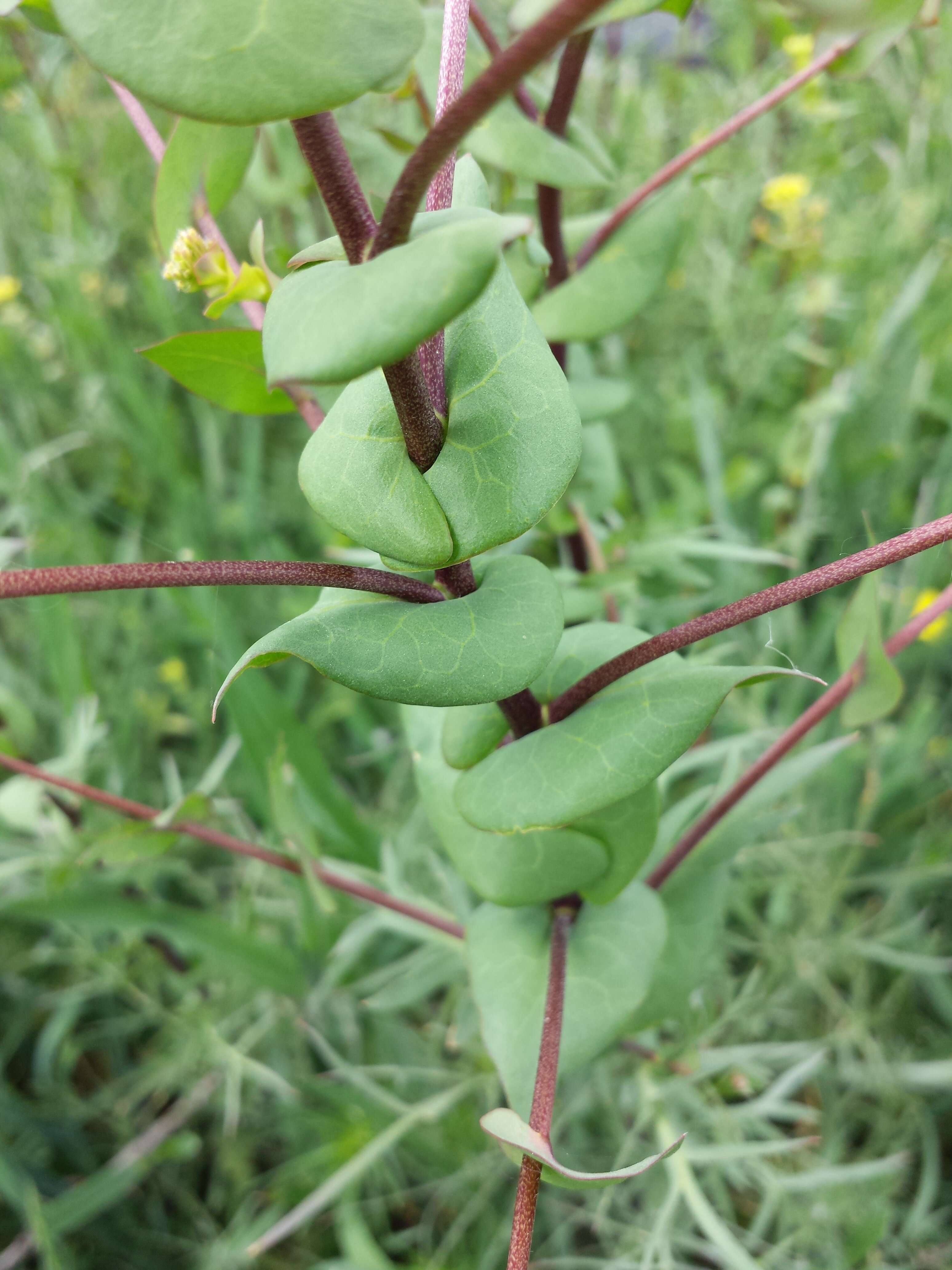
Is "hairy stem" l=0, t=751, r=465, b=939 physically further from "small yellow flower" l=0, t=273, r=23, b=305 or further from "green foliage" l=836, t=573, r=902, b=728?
"small yellow flower" l=0, t=273, r=23, b=305

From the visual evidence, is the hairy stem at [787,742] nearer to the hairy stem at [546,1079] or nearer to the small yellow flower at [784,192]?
the hairy stem at [546,1079]

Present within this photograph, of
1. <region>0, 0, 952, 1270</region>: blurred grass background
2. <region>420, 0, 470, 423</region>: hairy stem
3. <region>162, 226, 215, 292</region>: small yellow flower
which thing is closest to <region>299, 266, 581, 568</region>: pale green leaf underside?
<region>420, 0, 470, 423</region>: hairy stem

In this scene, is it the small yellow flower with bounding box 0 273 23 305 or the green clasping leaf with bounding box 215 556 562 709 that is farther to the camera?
the small yellow flower with bounding box 0 273 23 305

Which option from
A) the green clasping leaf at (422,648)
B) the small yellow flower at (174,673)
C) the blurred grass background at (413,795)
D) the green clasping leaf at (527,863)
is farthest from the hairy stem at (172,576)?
the small yellow flower at (174,673)

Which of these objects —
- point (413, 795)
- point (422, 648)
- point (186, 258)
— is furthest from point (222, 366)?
point (413, 795)

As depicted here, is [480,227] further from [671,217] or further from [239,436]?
[239,436]

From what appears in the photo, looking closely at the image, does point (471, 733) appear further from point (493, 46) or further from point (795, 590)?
point (493, 46)
